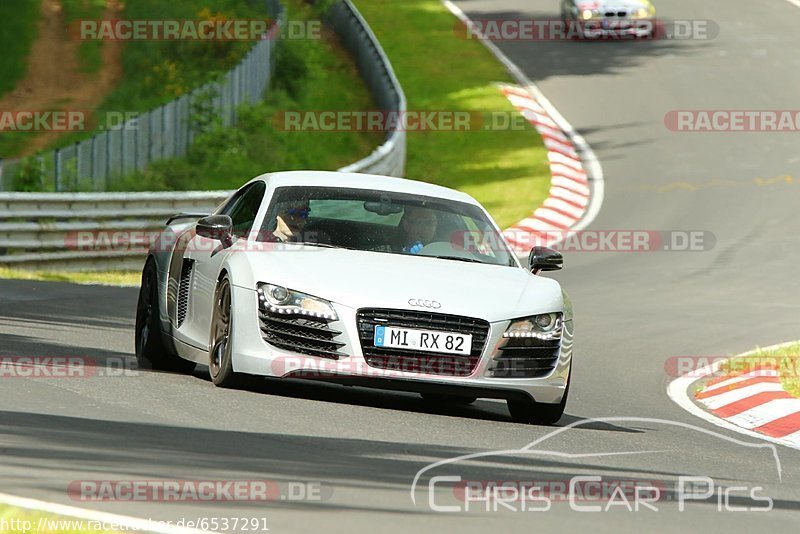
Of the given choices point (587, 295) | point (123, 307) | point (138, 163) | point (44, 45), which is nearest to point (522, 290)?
point (123, 307)

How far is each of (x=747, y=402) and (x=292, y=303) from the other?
4.27 m

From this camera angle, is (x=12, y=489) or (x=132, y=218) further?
(x=132, y=218)

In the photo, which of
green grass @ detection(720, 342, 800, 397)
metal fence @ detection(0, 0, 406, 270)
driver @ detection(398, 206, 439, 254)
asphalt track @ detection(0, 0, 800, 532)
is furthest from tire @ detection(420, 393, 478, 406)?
metal fence @ detection(0, 0, 406, 270)

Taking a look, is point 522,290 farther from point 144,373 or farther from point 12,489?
point 12,489

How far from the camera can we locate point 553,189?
94.4 feet

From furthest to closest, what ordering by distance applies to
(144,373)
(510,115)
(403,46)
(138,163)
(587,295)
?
(403,46) < (510,115) < (138,163) < (587,295) < (144,373)

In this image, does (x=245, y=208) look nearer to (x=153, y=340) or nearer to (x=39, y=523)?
(x=153, y=340)

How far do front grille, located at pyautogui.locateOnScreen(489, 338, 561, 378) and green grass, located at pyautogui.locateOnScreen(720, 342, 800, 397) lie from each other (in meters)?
3.26

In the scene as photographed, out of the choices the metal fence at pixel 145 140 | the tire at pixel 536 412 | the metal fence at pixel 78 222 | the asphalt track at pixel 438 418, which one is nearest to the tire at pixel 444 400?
the asphalt track at pixel 438 418

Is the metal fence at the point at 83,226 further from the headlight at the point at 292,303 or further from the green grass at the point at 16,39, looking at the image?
the green grass at the point at 16,39

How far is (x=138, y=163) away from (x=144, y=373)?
17.1 m

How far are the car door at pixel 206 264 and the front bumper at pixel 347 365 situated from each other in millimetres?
685

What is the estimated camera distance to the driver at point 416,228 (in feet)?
33.5

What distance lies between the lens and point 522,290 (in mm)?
9719
